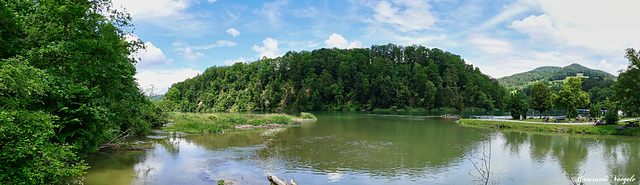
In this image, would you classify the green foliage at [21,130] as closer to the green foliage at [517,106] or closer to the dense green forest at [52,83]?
the dense green forest at [52,83]

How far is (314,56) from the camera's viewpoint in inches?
6324

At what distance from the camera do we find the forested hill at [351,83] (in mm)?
126188

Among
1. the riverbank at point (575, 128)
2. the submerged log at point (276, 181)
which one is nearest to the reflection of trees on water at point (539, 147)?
the riverbank at point (575, 128)

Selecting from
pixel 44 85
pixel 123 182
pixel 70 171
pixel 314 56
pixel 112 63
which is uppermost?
pixel 314 56

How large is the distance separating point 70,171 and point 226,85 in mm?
157324

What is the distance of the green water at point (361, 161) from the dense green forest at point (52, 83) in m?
3.68

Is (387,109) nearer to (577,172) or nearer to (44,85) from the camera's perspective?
(577,172)

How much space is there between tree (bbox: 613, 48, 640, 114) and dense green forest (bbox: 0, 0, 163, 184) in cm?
4413

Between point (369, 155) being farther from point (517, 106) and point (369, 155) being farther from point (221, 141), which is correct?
point (517, 106)

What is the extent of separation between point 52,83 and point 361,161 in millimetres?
15736

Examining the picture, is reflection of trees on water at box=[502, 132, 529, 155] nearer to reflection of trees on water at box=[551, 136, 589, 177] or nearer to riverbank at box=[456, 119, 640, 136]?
reflection of trees on water at box=[551, 136, 589, 177]

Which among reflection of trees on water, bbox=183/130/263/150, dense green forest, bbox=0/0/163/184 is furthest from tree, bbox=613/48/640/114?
dense green forest, bbox=0/0/163/184

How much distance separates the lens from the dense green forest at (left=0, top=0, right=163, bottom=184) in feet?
31.6

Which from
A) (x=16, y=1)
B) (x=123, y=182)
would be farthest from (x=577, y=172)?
(x=16, y=1)
